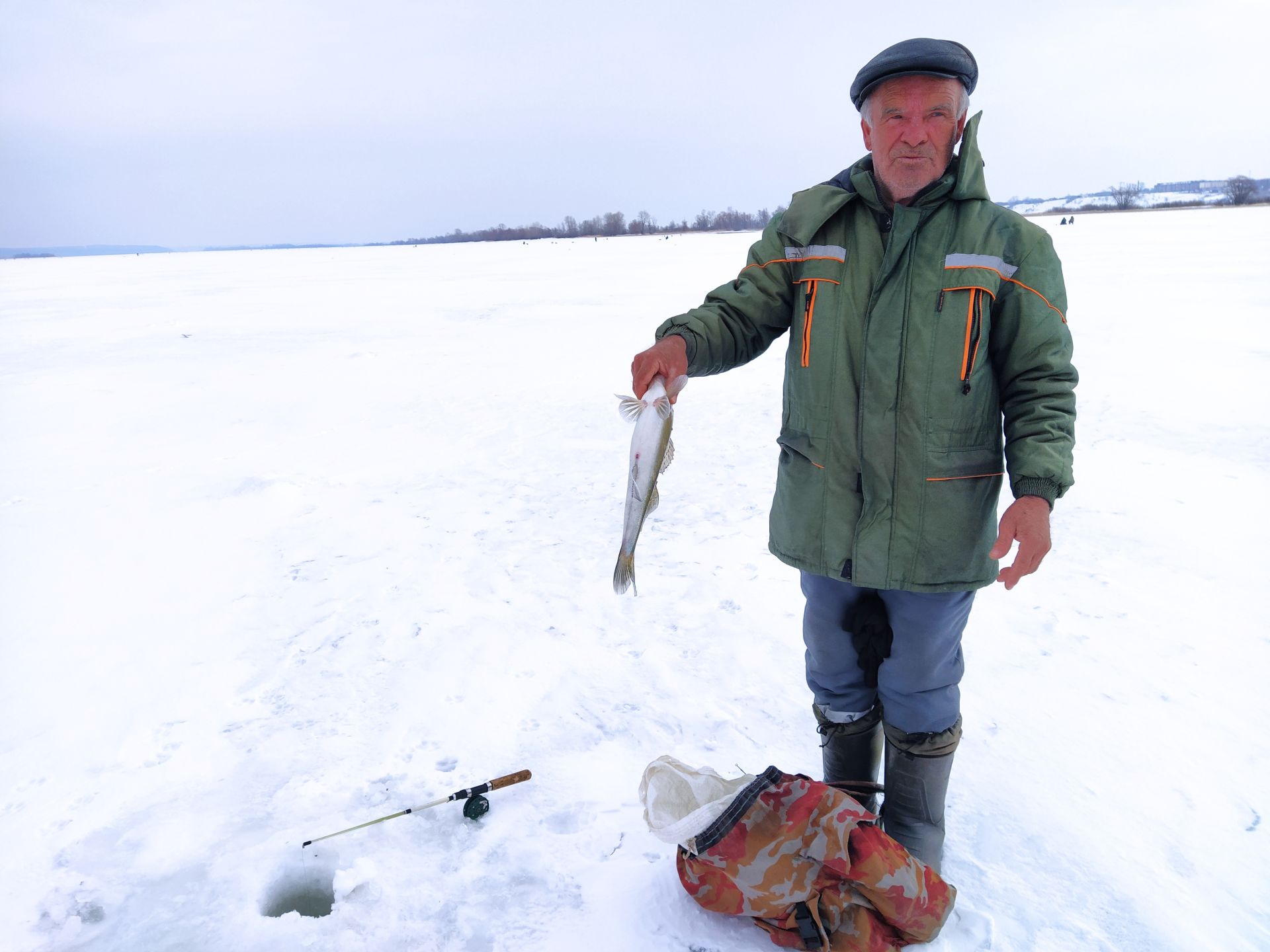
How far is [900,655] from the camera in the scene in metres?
2.27

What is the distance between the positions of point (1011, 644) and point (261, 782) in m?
3.49

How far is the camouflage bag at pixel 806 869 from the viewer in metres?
2.06

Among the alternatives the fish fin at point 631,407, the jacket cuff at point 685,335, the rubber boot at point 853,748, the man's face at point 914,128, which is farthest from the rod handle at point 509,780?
the man's face at point 914,128

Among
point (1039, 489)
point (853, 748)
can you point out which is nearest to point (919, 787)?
point (853, 748)

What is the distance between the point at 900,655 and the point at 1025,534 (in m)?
0.57

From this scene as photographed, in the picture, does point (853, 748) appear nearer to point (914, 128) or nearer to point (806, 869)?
point (806, 869)

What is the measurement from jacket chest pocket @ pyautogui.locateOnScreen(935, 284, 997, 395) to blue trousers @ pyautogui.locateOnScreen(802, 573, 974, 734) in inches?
26.0

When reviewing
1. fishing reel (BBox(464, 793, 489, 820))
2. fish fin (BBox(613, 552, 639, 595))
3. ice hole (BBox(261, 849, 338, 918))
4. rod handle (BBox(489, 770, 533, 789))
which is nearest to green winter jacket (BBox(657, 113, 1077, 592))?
fish fin (BBox(613, 552, 639, 595))

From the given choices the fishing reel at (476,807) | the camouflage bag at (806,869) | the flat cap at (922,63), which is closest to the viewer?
the flat cap at (922,63)

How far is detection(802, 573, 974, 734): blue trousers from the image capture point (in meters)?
2.21

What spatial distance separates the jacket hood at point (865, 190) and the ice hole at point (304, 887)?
2619 millimetres

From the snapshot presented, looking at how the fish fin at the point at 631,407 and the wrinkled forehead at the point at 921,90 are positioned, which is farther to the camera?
the fish fin at the point at 631,407

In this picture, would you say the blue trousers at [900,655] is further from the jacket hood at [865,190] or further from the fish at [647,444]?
the jacket hood at [865,190]

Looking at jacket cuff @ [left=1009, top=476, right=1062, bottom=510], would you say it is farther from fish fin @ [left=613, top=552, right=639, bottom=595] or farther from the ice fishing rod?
the ice fishing rod
